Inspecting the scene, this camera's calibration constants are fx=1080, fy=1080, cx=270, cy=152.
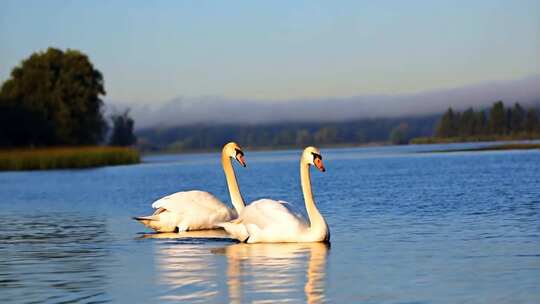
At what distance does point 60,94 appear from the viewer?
97.0 metres

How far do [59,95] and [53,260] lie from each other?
274 ft

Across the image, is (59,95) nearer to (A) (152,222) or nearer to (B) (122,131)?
(B) (122,131)

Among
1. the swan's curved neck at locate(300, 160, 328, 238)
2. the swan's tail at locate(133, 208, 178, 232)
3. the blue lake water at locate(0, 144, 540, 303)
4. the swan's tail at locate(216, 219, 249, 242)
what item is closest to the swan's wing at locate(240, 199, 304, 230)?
the swan's tail at locate(216, 219, 249, 242)

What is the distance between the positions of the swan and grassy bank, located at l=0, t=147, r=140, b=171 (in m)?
54.0

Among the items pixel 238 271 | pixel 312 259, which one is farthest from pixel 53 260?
pixel 312 259

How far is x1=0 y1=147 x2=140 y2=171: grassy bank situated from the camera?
228 feet

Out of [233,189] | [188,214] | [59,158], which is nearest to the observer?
[188,214]

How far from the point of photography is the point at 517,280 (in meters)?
11.8

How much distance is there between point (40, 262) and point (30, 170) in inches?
2352

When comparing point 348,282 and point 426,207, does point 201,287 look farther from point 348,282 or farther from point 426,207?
point 426,207

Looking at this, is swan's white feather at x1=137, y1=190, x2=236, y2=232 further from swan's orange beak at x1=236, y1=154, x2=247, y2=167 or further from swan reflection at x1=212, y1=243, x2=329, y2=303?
swan reflection at x1=212, y1=243, x2=329, y2=303

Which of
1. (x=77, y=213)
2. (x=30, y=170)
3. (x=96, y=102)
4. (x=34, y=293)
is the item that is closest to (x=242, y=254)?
(x=34, y=293)

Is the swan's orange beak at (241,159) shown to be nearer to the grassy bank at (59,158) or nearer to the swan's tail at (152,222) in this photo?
the swan's tail at (152,222)

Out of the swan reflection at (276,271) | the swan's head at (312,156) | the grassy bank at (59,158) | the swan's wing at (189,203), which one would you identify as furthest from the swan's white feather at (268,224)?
the grassy bank at (59,158)
